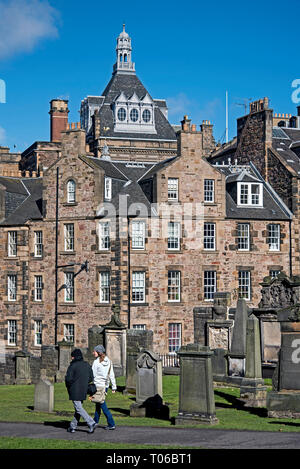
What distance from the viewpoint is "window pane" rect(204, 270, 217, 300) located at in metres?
50.2

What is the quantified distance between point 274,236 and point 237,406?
93.4ft

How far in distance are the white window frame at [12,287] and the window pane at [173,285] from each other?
409 inches

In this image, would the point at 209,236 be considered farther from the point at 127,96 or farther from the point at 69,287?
the point at 127,96

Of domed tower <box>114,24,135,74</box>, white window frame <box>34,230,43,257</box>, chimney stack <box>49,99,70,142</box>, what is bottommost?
white window frame <box>34,230,43,257</box>

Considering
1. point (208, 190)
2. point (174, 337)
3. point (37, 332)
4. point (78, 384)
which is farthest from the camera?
point (37, 332)

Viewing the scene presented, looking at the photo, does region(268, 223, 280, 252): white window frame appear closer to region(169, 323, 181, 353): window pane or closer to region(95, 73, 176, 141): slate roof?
region(169, 323, 181, 353): window pane

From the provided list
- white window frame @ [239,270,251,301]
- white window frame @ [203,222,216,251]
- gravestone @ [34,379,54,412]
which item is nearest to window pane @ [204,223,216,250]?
white window frame @ [203,222,216,251]

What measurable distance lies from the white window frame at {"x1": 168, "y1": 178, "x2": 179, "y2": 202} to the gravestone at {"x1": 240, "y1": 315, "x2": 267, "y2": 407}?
83.1ft

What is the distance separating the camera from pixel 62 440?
17484mm

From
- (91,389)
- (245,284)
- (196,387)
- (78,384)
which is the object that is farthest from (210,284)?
(78,384)

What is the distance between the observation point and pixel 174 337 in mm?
49188

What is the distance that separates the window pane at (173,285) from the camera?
49.5 meters
